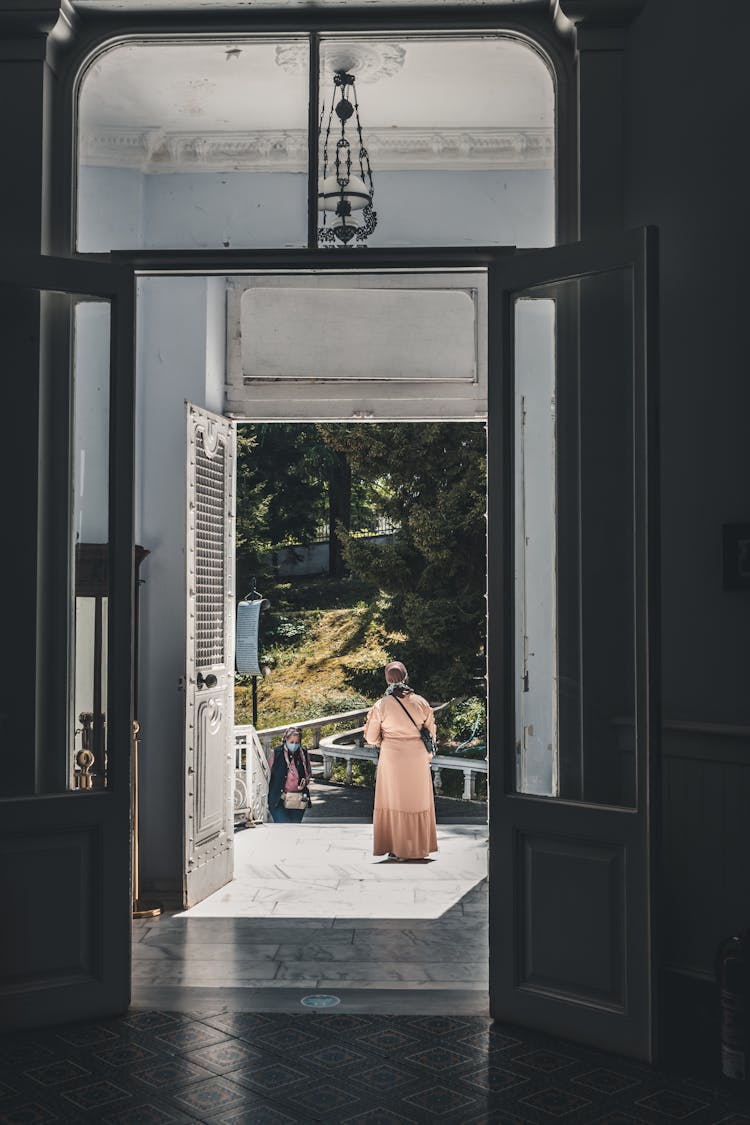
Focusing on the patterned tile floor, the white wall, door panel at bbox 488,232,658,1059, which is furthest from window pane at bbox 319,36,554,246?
the patterned tile floor

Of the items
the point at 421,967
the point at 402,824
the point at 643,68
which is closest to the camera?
the point at 643,68

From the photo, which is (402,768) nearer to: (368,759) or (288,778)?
(288,778)

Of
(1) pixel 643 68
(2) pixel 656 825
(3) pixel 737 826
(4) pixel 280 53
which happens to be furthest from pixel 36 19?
(3) pixel 737 826

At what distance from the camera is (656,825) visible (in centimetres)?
344

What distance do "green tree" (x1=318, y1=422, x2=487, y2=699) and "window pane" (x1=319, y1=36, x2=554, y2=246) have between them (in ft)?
22.3

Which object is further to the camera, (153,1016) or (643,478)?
(153,1016)

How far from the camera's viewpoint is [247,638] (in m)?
9.23

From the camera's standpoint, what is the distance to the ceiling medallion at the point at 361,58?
420 cm

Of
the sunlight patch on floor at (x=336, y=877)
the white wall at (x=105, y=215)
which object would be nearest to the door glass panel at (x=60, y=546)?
the white wall at (x=105, y=215)

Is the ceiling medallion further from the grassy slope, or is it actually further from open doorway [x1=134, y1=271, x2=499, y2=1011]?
the grassy slope

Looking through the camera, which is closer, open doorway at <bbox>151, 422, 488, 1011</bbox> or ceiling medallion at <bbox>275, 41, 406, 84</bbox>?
ceiling medallion at <bbox>275, 41, 406, 84</bbox>

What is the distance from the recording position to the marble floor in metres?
4.07

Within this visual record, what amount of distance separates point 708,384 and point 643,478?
1.94 feet

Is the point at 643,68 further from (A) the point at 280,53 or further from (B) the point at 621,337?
(A) the point at 280,53
